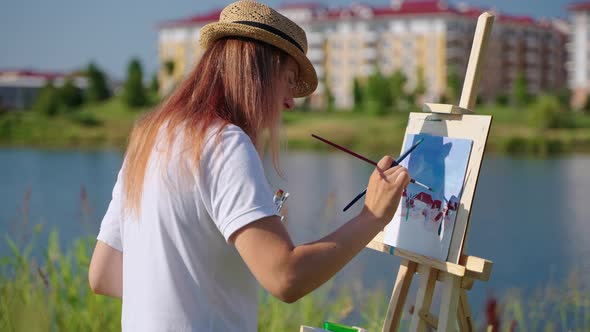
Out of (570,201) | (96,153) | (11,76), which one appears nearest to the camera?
(570,201)

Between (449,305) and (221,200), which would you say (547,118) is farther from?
(221,200)

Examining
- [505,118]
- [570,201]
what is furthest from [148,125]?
[505,118]

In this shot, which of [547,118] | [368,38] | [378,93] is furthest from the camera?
[368,38]

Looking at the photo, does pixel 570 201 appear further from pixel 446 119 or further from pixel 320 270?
pixel 320 270

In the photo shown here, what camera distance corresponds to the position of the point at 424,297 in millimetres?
1796


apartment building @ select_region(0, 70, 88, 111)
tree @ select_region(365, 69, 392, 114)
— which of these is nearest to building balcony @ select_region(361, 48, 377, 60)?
tree @ select_region(365, 69, 392, 114)

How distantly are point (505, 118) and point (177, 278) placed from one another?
29.4 m

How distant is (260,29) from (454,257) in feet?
2.55

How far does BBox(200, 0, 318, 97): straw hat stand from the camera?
117cm

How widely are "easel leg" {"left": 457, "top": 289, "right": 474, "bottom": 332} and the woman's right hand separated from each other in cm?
65

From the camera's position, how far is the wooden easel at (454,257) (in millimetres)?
1713

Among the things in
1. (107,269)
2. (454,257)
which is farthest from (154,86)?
(107,269)

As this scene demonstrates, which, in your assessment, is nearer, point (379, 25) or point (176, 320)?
point (176, 320)

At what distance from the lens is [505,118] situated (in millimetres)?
29422
